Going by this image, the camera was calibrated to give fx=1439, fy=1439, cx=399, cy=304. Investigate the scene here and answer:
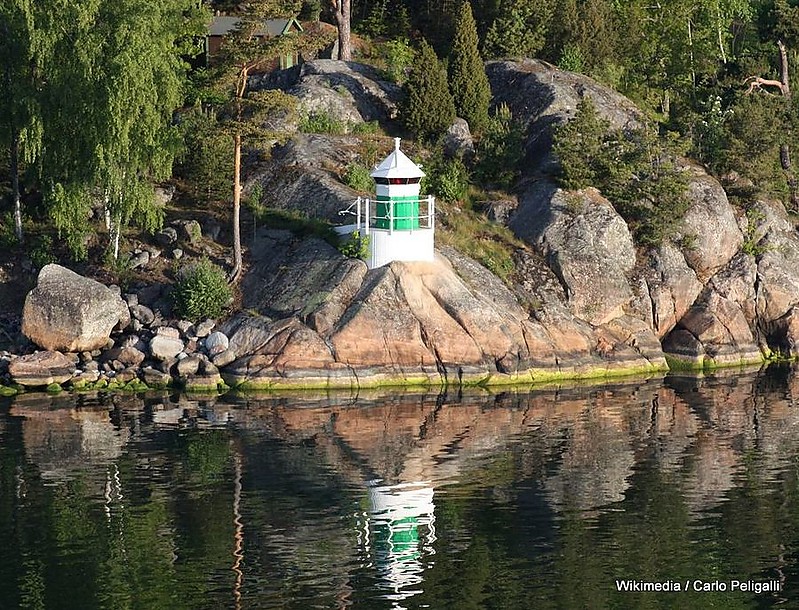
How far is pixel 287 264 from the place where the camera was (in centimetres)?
5759

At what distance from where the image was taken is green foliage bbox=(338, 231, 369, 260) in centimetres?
5591

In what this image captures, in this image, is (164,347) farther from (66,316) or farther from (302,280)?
(302,280)

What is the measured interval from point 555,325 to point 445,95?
14545mm

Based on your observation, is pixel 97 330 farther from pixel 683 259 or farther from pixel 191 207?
pixel 683 259

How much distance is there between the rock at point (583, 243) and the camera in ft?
195

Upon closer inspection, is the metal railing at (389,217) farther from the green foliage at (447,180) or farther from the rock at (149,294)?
the rock at (149,294)

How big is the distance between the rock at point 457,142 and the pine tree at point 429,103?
35 cm

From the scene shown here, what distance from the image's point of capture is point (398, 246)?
5553 cm

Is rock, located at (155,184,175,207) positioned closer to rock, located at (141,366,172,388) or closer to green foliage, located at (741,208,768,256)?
rock, located at (141,366,172,388)

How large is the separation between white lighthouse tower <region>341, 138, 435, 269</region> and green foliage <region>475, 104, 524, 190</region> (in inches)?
372

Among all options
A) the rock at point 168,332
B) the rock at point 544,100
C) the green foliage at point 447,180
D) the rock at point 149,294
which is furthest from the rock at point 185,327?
the rock at point 544,100

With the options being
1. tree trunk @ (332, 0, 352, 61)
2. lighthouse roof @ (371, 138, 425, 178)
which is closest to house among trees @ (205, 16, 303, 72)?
tree trunk @ (332, 0, 352, 61)

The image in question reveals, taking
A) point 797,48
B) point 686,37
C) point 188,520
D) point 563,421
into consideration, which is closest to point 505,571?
point 188,520

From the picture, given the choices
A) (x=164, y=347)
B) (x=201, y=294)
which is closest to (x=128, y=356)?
(x=164, y=347)
